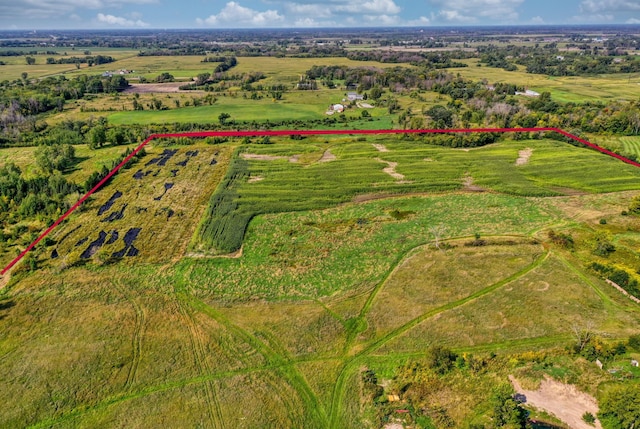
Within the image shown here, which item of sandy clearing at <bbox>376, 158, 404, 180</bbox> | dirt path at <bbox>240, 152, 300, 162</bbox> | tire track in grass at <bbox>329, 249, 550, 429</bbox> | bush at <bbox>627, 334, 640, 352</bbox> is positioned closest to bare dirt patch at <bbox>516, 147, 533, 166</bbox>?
sandy clearing at <bbox>376, 158, 404, 180</bbox>

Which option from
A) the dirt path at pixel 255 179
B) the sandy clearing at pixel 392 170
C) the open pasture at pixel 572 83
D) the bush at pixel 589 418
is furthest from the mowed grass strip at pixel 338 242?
the open pasture at pixel 572 83

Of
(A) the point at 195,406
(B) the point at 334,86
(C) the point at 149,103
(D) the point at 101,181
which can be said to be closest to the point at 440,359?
(A) the point at 195,406

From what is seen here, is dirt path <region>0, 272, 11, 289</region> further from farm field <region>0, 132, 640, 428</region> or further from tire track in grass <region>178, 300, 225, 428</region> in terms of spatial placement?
tire track in grass <region>178, 300, 225, 428</region>

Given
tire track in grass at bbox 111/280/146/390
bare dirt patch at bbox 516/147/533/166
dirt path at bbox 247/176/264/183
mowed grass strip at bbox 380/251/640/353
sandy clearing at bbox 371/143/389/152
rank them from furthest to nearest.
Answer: sandy clearing at bbox 371/143/389/152
bare dirt patch at bbox 516/147/533/166
dirt path at bbox 247/176/264/183
mowed grass strip at bbox 380/251/640/353
tire track in grass at bbox 111/280/146/390

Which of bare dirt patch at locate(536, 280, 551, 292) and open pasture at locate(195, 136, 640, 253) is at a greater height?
open pasture at locate(195, 136, 640, 253)

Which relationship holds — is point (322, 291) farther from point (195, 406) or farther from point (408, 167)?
point (408, 167)

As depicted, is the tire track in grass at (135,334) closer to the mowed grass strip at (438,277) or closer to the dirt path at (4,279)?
the dirt path at (4,279)
